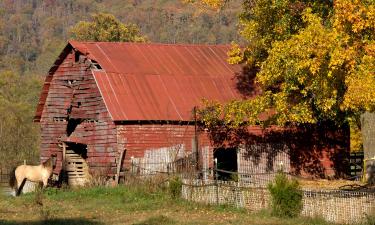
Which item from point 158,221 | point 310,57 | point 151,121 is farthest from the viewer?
point 151,121

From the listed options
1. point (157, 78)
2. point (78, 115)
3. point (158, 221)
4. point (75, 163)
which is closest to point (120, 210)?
point (158, 221)

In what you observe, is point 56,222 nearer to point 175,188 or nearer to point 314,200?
point 175,188

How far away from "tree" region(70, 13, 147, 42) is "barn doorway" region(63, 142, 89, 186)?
34.0 meters

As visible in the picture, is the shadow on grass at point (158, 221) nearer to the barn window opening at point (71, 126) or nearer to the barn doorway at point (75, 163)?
the barn window opening at point (71, 126)

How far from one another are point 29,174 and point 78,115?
444 centimetres

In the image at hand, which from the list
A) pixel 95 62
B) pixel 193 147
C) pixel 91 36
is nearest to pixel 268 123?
pixel 193 147

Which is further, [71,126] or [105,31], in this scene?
[105,31]

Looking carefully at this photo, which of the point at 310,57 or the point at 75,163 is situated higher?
the point at 310,57

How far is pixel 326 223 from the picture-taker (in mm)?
18609

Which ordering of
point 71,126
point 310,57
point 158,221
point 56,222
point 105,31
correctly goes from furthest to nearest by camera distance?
1. point 105,31
2. point 71,126
3. point 310,57
4. point 158,221
5. point 56,222

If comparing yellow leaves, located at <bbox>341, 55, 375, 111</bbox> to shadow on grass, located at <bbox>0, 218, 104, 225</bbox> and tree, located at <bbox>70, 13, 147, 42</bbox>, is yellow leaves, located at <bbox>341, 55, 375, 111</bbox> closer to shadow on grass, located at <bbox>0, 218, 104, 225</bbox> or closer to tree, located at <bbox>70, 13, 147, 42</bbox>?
shadow on grass, located at <bbox>0, 218, 104, 225</bbox>

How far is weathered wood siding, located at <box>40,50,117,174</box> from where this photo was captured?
105 feet

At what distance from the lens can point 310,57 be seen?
75.2 ft

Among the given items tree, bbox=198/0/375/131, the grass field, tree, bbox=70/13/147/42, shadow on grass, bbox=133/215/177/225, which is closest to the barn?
tree, bbox=198/0/375/131
